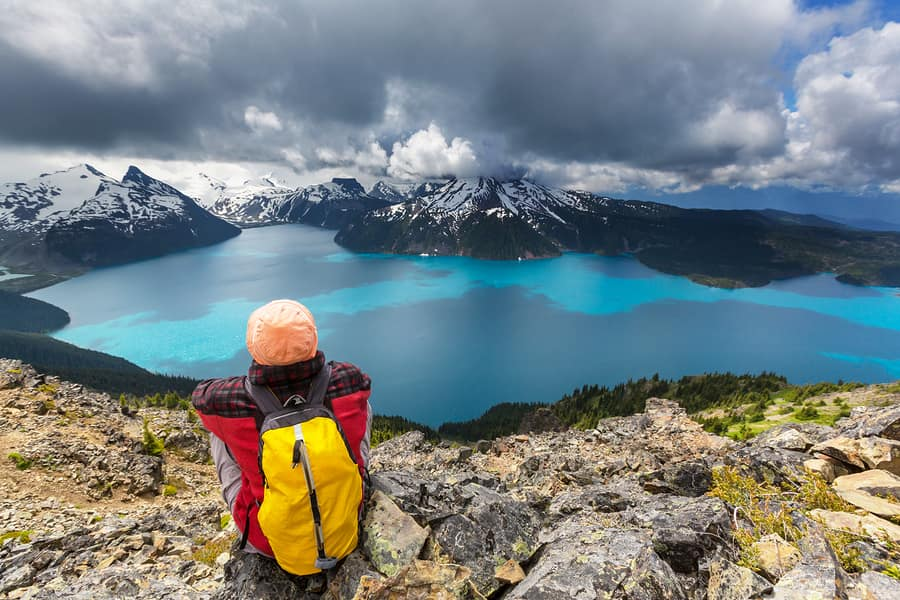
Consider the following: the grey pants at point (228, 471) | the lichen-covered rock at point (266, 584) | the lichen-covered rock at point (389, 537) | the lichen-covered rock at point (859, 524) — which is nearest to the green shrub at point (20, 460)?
the lichen-covered rock at point (266, 584)

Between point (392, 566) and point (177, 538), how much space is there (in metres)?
4.99

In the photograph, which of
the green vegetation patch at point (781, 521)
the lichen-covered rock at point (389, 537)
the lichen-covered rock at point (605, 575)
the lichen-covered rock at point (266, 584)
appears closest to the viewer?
the lichen-covered rock at point (605, 575)

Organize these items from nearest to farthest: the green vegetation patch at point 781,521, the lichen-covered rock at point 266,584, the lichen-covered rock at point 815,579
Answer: the lichen-covered rock at point 815,579 < the green vegetation patch at point 781,521 < the lichen-covered rock at point 266,584

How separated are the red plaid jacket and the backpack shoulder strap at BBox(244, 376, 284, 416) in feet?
0.12

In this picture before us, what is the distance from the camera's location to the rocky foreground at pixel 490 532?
2936mm

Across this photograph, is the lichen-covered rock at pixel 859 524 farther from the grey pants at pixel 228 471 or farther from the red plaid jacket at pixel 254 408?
the grey pants at pixel 228 471

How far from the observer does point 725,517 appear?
13.6 ft

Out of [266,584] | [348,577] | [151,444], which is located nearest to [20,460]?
[151,444]

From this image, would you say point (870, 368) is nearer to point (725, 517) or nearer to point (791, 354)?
point (791, 354)

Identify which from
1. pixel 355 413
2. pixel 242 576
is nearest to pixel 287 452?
pixel 355 413

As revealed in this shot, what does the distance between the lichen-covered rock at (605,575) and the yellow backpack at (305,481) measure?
5.22ft

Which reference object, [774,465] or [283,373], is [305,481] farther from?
[774,465]

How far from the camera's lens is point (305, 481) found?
251cm

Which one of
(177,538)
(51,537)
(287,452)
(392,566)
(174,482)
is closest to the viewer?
(287,452)
